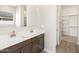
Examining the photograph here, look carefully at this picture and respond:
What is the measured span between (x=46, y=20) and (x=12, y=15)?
0.77 metres

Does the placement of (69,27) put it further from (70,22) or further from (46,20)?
(46,20)

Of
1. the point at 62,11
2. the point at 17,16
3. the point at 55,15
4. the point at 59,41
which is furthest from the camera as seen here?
the point at 55,15

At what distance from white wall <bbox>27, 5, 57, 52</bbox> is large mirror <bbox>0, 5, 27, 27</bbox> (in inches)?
6.1

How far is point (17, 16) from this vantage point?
142 centimetres

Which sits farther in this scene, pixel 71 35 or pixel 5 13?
pixel 71 35

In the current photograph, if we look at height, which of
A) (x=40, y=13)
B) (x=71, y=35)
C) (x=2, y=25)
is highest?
(x=40, y=13)

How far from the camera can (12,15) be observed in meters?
1.38

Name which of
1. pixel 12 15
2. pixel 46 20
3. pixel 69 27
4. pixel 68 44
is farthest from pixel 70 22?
pixel 12 15

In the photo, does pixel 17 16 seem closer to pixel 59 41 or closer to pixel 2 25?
pixel 2 25

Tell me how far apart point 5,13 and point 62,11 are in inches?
38.8

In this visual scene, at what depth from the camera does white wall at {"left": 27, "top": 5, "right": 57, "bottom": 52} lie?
65.2 inches
